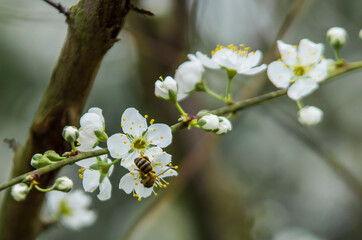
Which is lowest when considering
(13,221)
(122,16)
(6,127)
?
(6,127)

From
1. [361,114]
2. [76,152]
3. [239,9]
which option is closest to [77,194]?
[76,152]

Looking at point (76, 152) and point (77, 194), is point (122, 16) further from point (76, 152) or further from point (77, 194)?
point (77, 194)

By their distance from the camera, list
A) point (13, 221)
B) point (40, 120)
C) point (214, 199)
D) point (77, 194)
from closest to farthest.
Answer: point (40, 120), point (13, 221), point (77, 194), point (214, 199)

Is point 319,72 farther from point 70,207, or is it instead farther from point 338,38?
point 70,207

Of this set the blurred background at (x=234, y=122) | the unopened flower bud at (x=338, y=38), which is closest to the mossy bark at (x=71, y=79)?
the unopened flower bud at (x=338, y=38)

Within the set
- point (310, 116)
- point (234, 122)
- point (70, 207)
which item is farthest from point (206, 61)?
point (234, 122)

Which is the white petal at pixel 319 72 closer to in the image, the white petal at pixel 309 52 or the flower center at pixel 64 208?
the white petal at pixel 309 52

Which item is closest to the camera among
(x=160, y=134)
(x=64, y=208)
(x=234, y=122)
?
(x=160, y=134)
